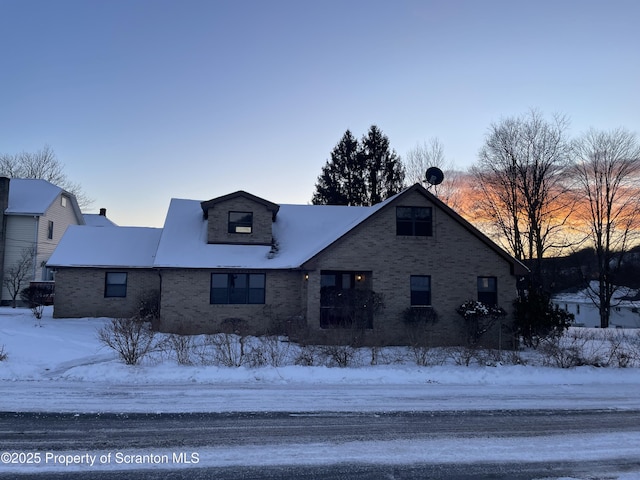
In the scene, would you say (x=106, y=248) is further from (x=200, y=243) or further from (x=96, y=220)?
(x=96, y=220)

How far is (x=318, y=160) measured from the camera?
51.2m

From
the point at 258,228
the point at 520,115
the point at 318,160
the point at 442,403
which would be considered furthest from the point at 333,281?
the point at 318,160

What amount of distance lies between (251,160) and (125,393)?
19.1m

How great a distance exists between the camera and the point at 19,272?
3020 cm

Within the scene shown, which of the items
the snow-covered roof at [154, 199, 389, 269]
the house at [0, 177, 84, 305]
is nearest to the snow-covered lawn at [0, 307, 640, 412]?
the snow-covered roof at [154, 199, 389, 269]

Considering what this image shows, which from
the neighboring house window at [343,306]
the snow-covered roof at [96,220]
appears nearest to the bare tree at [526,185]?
the neighboring house window at [343,306]

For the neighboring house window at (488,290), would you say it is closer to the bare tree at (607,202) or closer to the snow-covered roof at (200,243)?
the snow-covered roof at (200,243)

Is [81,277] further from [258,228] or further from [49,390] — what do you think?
[49,390]

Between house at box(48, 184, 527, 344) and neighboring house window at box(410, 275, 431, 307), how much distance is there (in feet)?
0.15

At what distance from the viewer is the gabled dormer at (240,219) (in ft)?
70.8

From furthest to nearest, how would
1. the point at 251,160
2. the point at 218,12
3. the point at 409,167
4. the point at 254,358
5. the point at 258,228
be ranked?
the point at 409,167 < the point at 251,160 < the point at 258,228 < the point at 218,12 < the point at 254,358

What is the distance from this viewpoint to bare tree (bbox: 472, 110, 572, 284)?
1294 inches

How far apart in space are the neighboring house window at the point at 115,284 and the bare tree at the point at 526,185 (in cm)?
2820

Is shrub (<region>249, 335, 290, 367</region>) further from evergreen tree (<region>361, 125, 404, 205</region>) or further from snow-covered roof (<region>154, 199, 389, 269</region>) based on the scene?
evergreen tree (<region>361, 125, 404, 205</region>)
